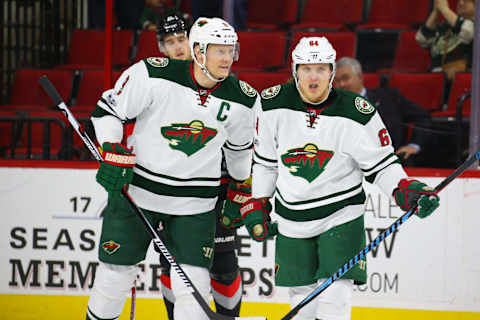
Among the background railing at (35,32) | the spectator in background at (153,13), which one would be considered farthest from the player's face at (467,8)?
the background railing at (35,32)

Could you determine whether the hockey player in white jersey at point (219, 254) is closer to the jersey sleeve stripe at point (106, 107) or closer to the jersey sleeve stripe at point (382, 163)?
the jersey sleeve stripe at point (106, 107)

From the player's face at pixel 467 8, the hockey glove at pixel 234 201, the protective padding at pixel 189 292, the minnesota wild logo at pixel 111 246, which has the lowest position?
the protective padding at pixel 189 292

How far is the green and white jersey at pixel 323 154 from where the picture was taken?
261 centimetres

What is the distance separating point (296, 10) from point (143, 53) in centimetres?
137

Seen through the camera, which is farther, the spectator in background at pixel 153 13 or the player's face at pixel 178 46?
the spectator in background at pixel 153 13

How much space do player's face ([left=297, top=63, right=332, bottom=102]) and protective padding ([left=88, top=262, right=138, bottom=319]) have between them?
90 centimetres

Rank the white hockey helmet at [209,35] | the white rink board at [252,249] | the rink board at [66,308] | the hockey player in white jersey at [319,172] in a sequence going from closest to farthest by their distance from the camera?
the hockey player in white jersey at [319,172] < the white hockey helmet at [209,35] < the white rink board at [252,249] < the rink board at [66,308]

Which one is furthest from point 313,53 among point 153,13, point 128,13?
point 128,13

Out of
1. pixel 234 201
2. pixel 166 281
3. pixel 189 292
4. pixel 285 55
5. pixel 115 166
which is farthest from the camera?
pixel 285 55

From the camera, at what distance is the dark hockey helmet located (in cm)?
319

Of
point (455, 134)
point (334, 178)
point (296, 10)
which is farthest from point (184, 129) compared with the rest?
point (296, 10)

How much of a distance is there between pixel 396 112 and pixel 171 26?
4.60 feet

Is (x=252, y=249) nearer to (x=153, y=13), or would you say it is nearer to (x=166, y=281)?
(x=166, y=281)

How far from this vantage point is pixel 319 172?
263 centimetres
